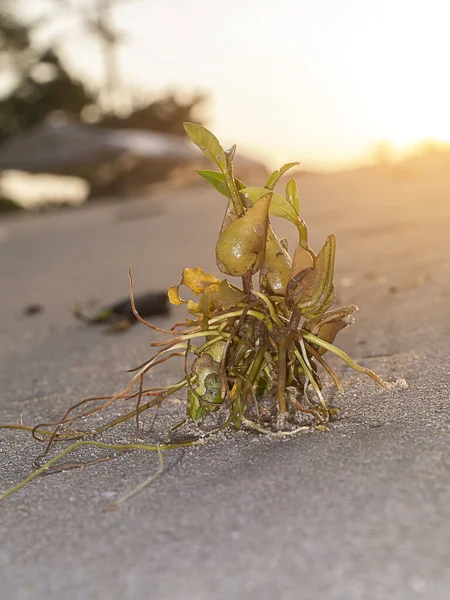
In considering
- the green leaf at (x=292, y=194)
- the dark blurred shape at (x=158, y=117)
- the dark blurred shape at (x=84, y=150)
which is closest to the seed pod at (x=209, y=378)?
the green leaf at (x=292, y=194)

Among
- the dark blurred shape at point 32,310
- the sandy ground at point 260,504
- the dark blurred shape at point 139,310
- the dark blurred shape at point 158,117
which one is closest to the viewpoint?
the sandy ground at point 260,504

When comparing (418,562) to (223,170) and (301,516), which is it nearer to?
(301,516)

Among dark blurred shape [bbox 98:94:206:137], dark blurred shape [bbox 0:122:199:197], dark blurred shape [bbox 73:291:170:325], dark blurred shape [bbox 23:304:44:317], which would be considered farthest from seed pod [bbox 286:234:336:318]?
dark blurred shape [bbox 98:94:206:137]

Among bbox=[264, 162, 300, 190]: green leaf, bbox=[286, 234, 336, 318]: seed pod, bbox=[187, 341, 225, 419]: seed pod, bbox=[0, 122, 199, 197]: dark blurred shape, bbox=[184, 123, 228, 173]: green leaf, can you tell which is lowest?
bbox=[187, 341, 225, 419]: seed pod

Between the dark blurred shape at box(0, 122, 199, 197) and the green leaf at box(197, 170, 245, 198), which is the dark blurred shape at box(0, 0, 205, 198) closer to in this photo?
the dark blurred shape at box(0, 122, 199, 197)

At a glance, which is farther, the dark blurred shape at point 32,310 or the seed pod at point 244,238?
the dark blurred shape at point 32,310

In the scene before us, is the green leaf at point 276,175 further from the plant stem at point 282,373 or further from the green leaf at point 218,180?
the plant stem at point 282,373

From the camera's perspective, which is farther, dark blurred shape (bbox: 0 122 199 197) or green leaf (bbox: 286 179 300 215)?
dark blurred shape (bbox: 0 122 199 197)

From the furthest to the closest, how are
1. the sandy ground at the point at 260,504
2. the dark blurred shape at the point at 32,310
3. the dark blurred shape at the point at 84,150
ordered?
the dark blurred shape at the point at 84,150
the dark blurred shape at the point at 32,310
the sandy ground at the point at 260,504
